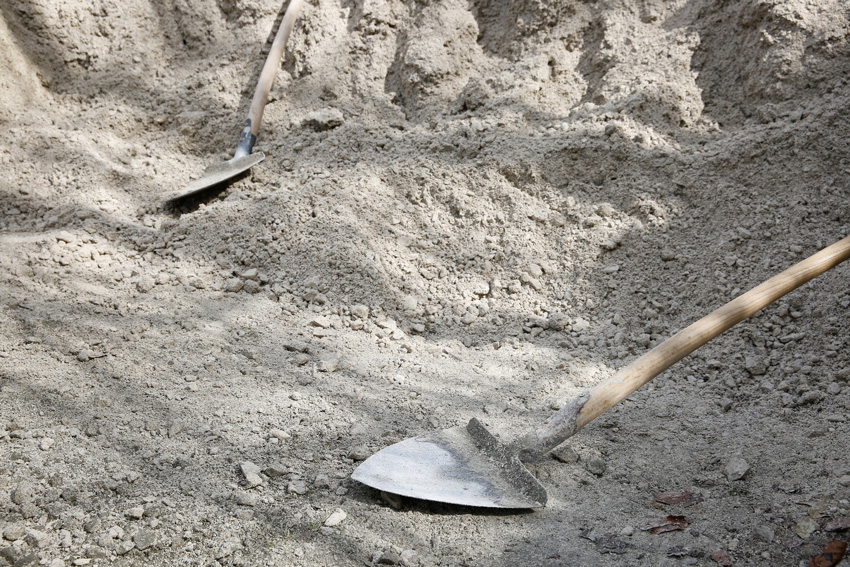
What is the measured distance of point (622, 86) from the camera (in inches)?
147

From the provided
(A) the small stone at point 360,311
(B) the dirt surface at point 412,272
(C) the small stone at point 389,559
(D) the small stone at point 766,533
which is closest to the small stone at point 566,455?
(B) the dirt surface at point 412,272

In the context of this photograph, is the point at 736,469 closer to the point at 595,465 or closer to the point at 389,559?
the point at 595,465

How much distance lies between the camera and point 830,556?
5.97 ft

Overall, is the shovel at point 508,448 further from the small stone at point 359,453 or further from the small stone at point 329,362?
the small stone at point 329,362

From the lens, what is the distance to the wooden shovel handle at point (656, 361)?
223 cm

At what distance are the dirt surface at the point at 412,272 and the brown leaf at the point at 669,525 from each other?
14 mm

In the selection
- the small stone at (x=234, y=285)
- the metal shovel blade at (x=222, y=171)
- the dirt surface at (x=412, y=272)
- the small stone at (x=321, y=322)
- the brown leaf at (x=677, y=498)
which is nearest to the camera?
the dirt surface at (x=412, y=272)

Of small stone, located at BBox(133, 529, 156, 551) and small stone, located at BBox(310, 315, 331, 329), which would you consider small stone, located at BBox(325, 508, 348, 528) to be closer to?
small stone, located at BBox(133, 529, 156, 551)

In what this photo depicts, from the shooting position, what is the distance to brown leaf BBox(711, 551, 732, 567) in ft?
6.08

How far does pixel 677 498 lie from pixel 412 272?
5.45ft

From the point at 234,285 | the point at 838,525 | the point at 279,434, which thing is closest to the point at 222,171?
the point at 234,285

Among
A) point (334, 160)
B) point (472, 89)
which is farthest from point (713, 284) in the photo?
point (334, 160)

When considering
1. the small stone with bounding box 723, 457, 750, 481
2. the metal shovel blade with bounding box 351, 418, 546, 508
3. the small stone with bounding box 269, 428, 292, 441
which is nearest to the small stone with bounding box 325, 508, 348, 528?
the metal shovel blade with bounding box 351, 418, 546, 508

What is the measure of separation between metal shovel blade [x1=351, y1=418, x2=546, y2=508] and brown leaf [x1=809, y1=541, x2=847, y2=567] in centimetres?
75
